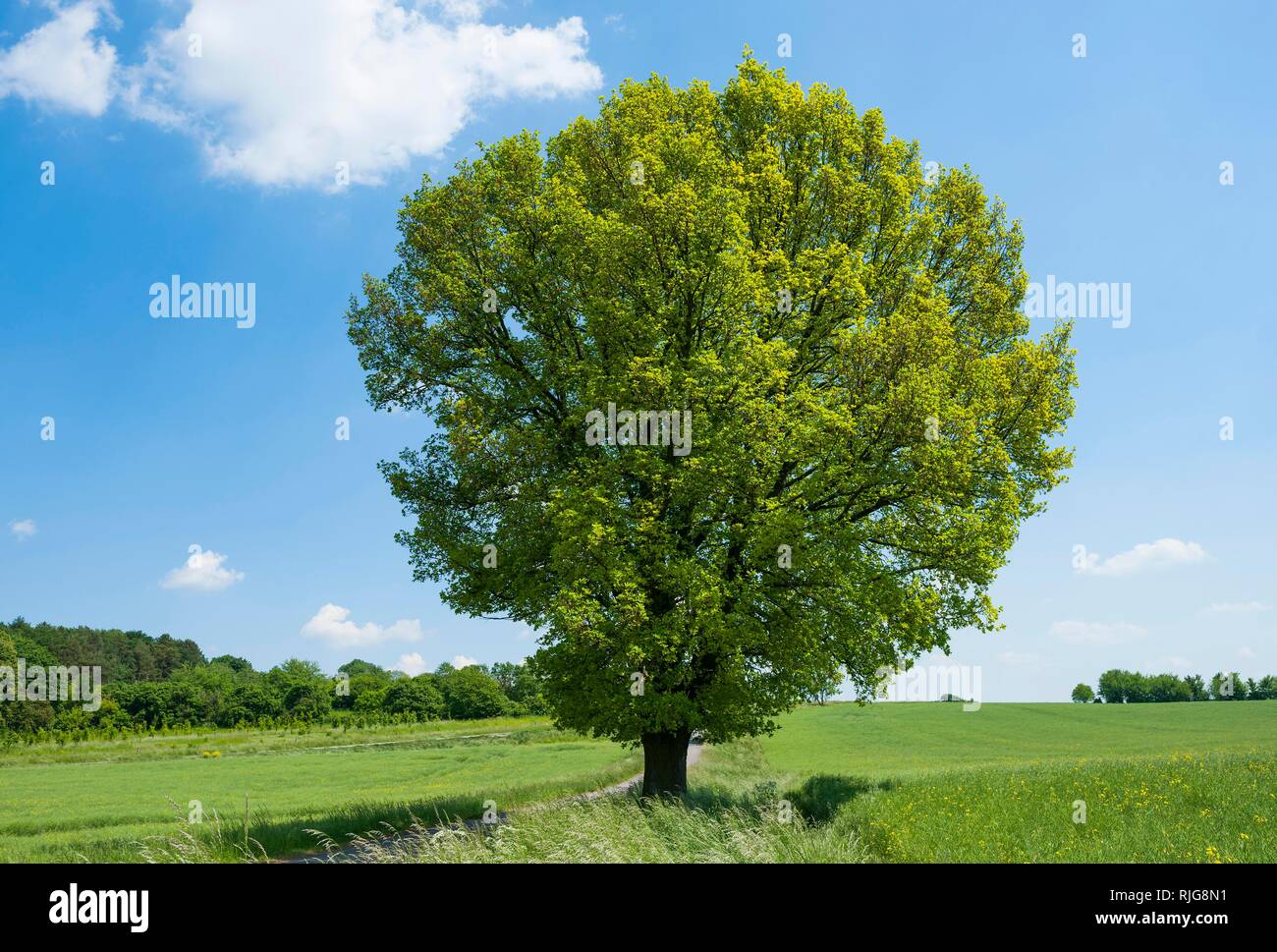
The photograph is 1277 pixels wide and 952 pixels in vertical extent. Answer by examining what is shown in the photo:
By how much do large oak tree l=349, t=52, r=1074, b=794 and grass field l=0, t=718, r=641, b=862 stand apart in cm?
714

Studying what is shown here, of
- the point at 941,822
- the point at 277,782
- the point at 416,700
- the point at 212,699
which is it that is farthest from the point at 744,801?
the point at 212,699

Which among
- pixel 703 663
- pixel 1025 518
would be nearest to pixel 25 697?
pixel 703 663

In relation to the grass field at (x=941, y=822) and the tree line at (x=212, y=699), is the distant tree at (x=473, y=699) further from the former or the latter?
the grass field at (x=941, y=822)

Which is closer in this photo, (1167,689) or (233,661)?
(1167,689)

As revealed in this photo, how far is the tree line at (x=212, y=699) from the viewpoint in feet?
297

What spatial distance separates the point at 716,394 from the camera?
18.4 meters

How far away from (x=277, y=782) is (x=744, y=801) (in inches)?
1348

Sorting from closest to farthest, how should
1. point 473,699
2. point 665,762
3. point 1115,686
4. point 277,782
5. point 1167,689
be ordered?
point 665,762 < point 277,782 < point 1167,689 < point 1115,686 < point 473,699

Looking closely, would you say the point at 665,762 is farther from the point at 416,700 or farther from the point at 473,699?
the point at 473,699

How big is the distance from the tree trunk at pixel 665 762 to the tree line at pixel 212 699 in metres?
64.8

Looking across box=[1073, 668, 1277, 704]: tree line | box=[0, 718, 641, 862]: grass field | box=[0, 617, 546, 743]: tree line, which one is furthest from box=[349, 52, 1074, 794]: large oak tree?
box=[1073, 668, 1277, 704]: tree line
